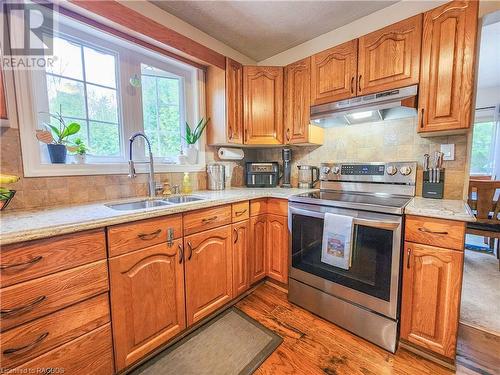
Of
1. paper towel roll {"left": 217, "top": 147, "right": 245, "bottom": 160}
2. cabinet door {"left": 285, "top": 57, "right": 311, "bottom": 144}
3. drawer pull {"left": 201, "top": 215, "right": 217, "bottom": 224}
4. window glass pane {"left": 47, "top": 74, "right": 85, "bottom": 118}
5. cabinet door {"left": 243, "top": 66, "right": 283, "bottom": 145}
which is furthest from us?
paper towel roll {"left": 217, "top": 147, "right": 245, "bottom": 160}

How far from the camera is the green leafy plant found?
207cm

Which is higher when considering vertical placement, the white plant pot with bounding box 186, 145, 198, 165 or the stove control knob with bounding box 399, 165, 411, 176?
the white plant pot with bounding box 186, 145, 198, 165

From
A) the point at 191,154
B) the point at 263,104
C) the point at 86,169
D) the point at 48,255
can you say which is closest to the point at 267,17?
the point at 263,104

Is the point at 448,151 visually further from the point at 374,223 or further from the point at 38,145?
the point at 38,145

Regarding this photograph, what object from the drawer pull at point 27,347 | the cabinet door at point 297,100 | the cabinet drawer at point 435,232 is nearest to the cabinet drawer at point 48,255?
the drawer pull at point 27,347

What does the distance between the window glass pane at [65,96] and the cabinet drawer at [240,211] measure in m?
1.28

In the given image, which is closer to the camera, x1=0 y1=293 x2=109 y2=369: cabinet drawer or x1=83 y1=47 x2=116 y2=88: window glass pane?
x1=0 y1=293 x2=109 y2=369: cabinet drawer

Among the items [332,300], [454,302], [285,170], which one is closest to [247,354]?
[332,300]

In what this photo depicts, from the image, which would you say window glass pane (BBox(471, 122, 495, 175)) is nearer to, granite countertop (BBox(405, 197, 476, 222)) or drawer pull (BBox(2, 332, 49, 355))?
granite countertop (BBox(405, 197, 476, 222))

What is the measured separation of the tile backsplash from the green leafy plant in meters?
1.09

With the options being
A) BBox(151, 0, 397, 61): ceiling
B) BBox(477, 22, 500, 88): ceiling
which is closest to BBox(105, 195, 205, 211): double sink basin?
BBox(151, 0, 397, 61): ceiling

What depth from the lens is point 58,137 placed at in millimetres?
1412

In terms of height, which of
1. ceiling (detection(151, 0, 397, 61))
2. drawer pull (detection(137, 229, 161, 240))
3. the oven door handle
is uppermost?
ceiling (detection(151, 0, 397, 61))

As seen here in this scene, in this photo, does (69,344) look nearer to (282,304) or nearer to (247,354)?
(247,354)
